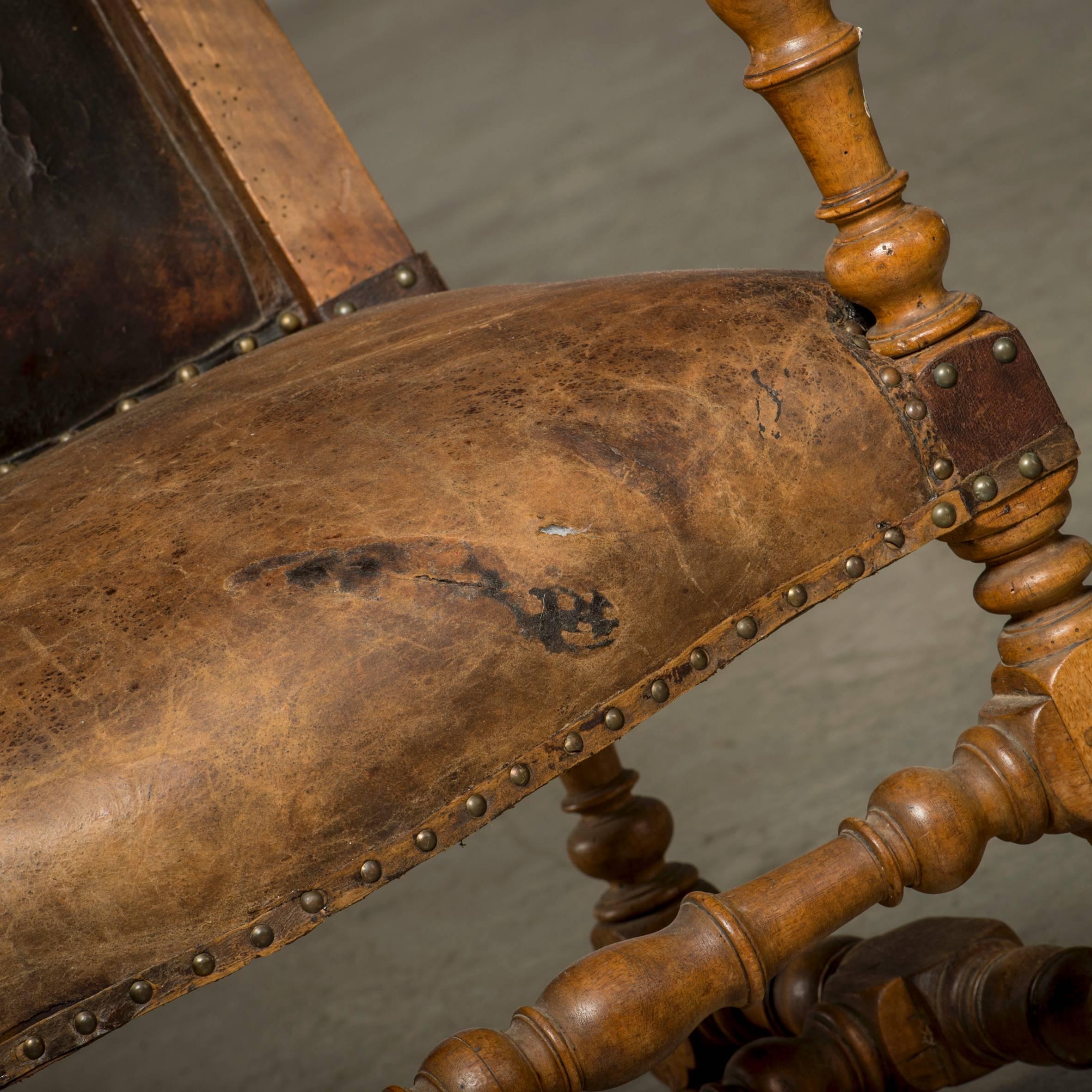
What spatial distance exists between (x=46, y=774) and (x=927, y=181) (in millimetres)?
2206

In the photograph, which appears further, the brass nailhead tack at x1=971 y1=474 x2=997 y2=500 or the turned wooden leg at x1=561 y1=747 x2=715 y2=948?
the turned wooden leg at x1=561 y1=747 x2=715 y2=948

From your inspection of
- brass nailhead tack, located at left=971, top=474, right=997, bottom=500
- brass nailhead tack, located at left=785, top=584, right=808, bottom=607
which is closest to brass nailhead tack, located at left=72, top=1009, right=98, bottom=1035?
brass nailhead tack, located at left=785, top=584, right=808, bottom=607

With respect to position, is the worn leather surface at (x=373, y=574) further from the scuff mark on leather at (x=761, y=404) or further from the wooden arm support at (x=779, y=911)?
the wooden arm support at (x=779, y=911)

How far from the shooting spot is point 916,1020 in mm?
905

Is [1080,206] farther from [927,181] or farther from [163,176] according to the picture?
[163,176]

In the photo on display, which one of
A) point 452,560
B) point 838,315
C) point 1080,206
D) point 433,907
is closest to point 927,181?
point 1080,206

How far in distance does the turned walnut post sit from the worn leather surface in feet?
0.08

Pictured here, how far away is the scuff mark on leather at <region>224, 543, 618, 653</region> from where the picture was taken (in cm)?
58

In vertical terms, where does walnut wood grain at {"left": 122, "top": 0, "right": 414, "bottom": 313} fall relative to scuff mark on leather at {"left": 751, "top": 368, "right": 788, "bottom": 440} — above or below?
above

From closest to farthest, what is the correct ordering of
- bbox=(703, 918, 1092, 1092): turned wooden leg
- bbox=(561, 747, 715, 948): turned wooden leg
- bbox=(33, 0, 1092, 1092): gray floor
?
bbox=(703, 918, 1092, 1092): turned wooden leg, bbox=(561, 747, 715, 948): turned wooden leg, bbox=(33, 0, 1092, 1092): gray floor

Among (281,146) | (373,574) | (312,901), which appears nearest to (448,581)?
(373,574)

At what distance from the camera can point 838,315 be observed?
0.69 m

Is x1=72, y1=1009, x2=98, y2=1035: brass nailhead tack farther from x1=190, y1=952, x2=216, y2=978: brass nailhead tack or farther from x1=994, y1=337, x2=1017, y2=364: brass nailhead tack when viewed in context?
x1=994, y1=337, x2=1017, y2=364: brass nailhead tack

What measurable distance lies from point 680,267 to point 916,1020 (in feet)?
5.29
